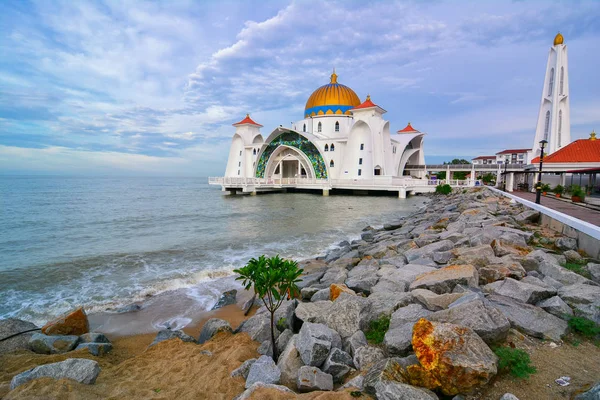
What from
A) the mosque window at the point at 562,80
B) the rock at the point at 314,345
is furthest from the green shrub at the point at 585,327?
the mosque window at the point at 562,80

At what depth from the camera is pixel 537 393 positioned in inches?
91.1

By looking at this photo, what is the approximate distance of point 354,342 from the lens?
10.8 feet

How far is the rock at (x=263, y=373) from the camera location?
2.90 meters

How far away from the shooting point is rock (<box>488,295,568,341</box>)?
3.05 metres

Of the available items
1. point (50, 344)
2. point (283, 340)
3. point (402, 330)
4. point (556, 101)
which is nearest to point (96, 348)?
point (50, 344)

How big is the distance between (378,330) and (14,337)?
200 inches

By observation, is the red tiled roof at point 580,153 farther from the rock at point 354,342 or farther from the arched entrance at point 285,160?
the arched entrance at point 285,160

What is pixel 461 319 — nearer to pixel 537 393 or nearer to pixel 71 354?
pixel 537 393

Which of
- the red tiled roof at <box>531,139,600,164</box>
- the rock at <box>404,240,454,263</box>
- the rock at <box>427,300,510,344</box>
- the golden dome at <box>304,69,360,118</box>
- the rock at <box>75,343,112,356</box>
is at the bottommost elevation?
the rock at <box>75,343,112,356</box>

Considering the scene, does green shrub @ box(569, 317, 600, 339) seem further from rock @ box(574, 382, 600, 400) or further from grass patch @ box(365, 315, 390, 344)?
grass patch @ box(365, 315, 390, 344)

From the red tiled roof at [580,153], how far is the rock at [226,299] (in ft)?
68.2

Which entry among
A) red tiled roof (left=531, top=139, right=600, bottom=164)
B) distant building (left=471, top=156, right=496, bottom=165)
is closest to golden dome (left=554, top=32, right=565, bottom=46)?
red tiled roof (left=531, top=139, right=600, bottom=164)

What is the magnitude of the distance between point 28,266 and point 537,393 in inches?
450

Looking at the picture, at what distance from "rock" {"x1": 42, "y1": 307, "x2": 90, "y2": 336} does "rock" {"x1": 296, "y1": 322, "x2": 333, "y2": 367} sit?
3.83 meters
